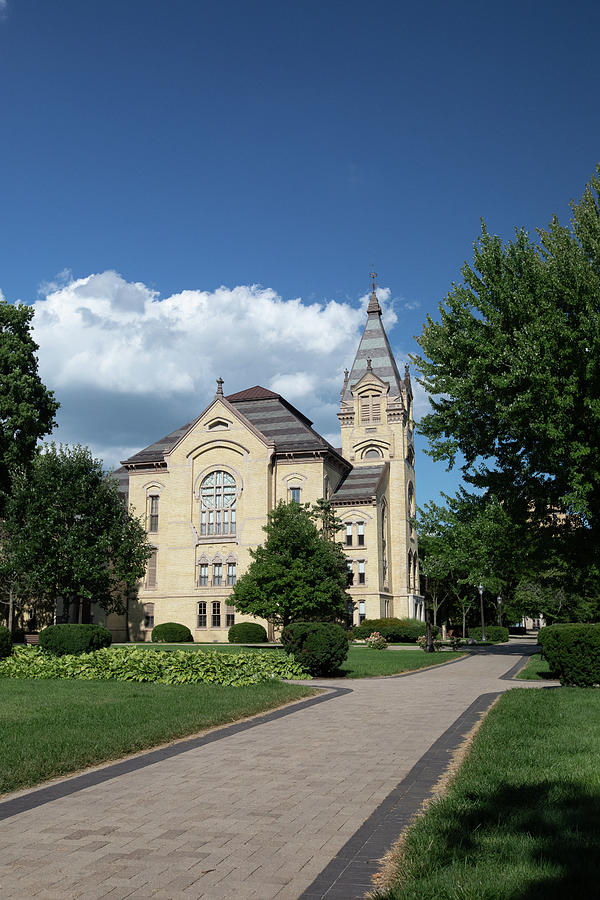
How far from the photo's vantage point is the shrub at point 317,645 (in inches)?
789

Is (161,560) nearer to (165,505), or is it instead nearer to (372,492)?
(165,505)

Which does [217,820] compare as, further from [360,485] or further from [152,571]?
[360,485]

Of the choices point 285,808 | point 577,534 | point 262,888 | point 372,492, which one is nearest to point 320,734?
point 285,808

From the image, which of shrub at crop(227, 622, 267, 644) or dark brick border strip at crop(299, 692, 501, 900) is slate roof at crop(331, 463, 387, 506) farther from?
dark brick border strip at crop(299, 692, 501, 900)

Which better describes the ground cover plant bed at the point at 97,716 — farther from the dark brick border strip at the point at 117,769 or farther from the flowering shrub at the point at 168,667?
the flowering shrub at the point at 168,667

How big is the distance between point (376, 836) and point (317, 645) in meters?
14.3

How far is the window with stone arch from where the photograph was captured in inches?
2144

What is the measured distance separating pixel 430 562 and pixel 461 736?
2679 cm

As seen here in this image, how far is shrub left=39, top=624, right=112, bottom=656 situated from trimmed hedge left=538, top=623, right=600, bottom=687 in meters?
14.4

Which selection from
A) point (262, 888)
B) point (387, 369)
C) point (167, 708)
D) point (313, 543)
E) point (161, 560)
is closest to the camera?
point (262, 888)

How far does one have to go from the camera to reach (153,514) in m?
57.1

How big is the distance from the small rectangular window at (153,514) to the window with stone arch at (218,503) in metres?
4.14

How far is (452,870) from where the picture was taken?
189 inches

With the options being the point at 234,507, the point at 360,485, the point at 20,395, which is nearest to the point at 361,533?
the point at 360,485
